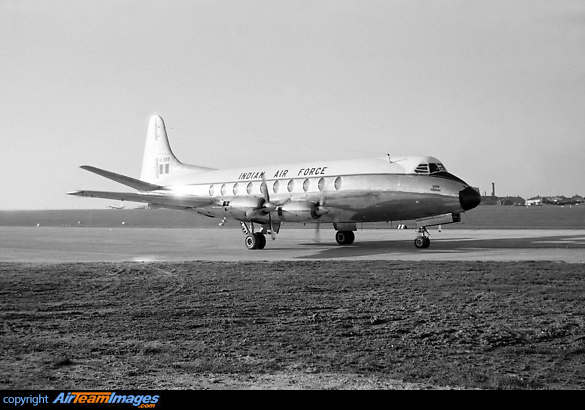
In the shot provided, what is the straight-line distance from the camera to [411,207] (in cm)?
2570

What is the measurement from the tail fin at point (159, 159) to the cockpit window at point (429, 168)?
16.0 meters

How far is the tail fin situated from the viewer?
126 feet

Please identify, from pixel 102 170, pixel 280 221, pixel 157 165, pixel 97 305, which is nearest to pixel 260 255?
pixel 280 221

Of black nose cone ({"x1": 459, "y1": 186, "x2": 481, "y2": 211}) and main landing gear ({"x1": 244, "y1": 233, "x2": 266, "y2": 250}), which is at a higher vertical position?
black nose cone ({"x1": 459, "y1": 186, "x2": 481, "y2": 211})

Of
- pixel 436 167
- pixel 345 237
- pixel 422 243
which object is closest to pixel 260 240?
pixel 345 237

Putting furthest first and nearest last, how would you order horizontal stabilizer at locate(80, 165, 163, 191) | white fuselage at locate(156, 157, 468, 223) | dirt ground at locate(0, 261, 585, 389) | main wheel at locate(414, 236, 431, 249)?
1. horizontal stabilizer at locate(80, 165, 163, 191)
2. main wheel at locate(414, 236, 431, 249)
3. white fuselage at locate(156, 157, 468, 223)
4. dirt ground at locate(0, 261, 585, 389)

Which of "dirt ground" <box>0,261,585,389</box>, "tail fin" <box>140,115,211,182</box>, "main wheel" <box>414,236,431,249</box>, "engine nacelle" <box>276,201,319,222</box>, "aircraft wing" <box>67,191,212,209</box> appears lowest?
"dirt ground" <box>0,261,585,389</box>

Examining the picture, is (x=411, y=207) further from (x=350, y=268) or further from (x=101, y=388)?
(x=101, y=388)

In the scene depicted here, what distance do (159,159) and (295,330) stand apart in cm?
3073

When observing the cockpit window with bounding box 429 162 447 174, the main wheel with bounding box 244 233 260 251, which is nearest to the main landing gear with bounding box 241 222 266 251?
the main wheel with bounding box 244 233 260 251

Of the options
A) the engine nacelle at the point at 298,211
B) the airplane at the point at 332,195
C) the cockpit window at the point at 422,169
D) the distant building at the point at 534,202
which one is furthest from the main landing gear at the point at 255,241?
the distant building at the point at 534,202

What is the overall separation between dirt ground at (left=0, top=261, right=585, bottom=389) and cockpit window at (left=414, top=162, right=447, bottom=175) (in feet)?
26.7

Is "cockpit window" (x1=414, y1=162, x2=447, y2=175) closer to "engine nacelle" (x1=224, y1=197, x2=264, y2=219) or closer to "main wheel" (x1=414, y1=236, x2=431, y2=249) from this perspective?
"main wheel" (x1=414, y1=236, x2=431, y2=249)

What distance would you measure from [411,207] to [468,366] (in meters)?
17.8
